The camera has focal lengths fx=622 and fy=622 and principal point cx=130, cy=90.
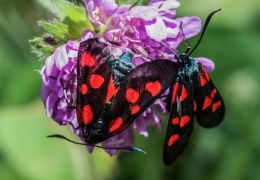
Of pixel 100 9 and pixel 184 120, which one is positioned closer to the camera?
pixel 184 120

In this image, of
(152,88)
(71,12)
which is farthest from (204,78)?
(71,12)

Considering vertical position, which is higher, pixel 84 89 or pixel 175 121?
pixel 84 89

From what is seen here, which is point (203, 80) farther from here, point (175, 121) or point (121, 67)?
point (121, 67)

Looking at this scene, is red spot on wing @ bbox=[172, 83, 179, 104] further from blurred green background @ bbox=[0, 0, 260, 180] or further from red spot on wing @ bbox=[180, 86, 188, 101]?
blurred green background @ bbox=[0, 0, 260, 180]

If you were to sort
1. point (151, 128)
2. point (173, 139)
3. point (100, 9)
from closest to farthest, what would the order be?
point (173, 139), point (100, 9), point (151, 128)

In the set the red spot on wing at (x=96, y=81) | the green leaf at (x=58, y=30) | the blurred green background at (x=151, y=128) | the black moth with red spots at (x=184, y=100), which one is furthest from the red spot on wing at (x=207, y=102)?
the blurred green background at (x=151, y=128)

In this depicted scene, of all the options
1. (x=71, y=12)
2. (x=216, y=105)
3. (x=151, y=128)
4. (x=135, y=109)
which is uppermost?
(x=71, y=12)

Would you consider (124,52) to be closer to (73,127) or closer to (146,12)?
(146,12)

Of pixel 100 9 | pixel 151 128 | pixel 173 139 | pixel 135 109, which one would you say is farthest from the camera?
pixel 151 128
